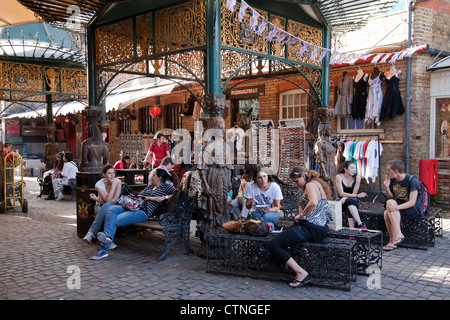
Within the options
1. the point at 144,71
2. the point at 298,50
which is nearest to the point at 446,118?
the point at 298,50

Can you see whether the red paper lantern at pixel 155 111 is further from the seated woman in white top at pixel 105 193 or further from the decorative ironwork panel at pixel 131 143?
the seated woman in white top at pixel 105 193

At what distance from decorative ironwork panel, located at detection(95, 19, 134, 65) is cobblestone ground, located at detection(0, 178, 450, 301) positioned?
368 cm

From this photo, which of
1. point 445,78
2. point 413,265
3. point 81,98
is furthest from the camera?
point 81,98

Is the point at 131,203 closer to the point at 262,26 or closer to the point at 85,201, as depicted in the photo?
the point at 85,201

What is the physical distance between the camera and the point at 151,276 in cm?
568

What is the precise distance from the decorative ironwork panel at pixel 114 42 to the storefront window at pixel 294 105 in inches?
259

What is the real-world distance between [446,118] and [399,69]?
72.6 inches

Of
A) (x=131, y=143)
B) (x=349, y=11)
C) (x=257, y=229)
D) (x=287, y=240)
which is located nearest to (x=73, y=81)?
(x=131, y=143)

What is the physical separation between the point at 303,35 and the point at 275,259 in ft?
17.5

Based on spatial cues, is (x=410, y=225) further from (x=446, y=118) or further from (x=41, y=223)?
(x=41, y=223)

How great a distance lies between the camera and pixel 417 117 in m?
10.8

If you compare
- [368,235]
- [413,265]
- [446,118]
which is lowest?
[413,265]

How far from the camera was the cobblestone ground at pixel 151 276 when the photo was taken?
4.94 meters

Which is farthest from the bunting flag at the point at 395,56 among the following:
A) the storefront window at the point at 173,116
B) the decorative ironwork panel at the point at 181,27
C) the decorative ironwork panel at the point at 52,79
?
the decorative ironwork panel at the point at 52,79
